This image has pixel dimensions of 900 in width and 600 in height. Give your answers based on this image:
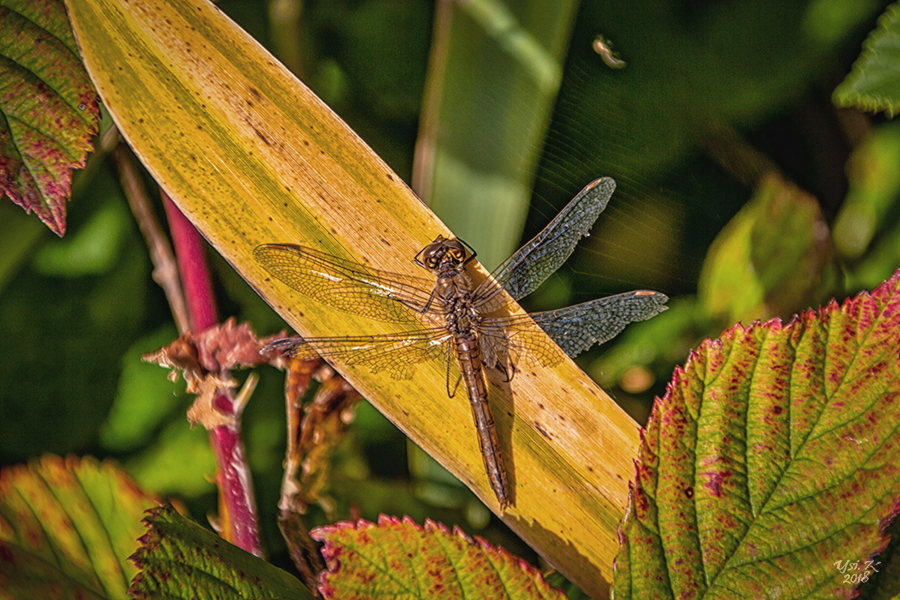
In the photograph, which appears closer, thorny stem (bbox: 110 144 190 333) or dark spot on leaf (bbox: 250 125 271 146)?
dark spot on leaf (bbox: 250 125 271 146)

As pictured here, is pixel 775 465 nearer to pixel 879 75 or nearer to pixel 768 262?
pixel 768 262

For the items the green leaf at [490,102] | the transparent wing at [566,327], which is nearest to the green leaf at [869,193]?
the transparent wing at [566,327]

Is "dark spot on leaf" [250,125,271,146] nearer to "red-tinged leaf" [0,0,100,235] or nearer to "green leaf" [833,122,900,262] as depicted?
"red-tinged leaf" [0,0,100,235]

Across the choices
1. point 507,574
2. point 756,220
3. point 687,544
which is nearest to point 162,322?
point 507,574

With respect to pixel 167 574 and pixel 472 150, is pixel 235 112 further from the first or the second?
pixel 167 574

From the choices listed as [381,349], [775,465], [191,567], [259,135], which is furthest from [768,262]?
[191,567]

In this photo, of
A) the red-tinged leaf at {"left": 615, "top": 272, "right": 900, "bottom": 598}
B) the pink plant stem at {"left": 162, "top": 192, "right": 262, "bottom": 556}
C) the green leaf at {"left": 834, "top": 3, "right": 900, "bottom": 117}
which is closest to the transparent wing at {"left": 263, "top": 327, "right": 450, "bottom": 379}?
the pink plant stem at {"left": 162, "top": 192, "right": 262, "bottom": 556}
